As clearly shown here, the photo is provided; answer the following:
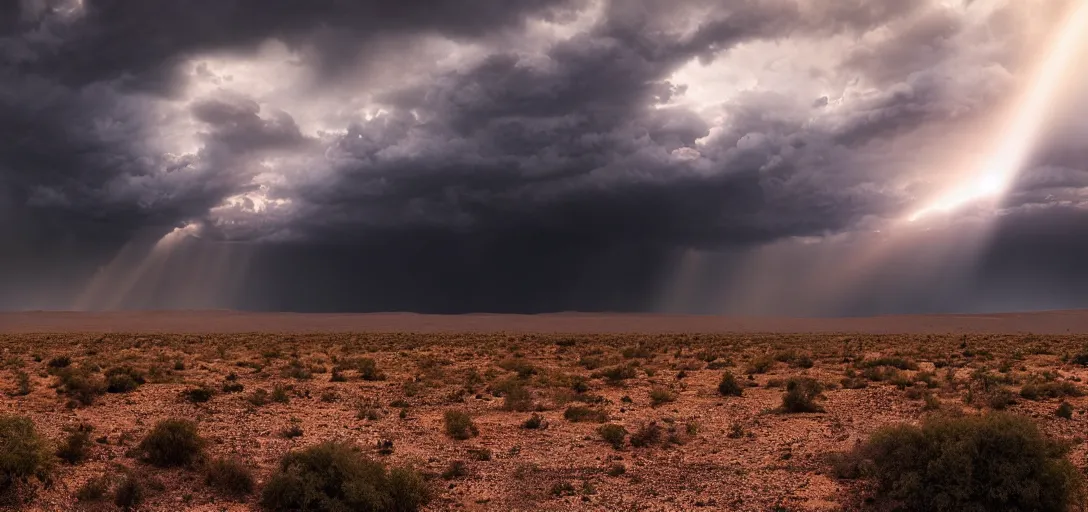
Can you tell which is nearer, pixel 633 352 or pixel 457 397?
pixel 457 397

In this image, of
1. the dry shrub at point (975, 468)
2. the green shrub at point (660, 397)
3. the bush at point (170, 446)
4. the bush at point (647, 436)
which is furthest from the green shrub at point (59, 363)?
the dry shrub at point (975, 468)

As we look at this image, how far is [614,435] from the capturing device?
66.4 ft

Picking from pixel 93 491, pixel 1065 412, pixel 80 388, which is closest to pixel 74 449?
pixel 93 491

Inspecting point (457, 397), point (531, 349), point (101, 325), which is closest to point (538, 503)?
point (457, 397)

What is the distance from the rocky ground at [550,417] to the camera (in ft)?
52.2

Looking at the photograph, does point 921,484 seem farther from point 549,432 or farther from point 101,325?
point 101,325

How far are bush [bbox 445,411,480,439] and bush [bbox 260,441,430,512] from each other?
18.4ft

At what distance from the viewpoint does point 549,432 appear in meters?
21.9

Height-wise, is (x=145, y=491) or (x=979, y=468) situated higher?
(x=979, y=468)

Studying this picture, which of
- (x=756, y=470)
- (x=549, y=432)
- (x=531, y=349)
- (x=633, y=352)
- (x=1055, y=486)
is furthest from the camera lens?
(x=531, y=349)

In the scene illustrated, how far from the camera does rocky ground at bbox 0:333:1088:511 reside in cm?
1590

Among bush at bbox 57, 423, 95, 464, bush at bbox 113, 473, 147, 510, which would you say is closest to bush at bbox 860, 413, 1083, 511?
bush at bbox 113, 473, 147, 510

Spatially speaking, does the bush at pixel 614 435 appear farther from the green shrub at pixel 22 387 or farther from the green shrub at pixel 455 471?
the green shrub at pixel 22 387

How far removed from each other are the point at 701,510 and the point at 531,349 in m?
39.8
